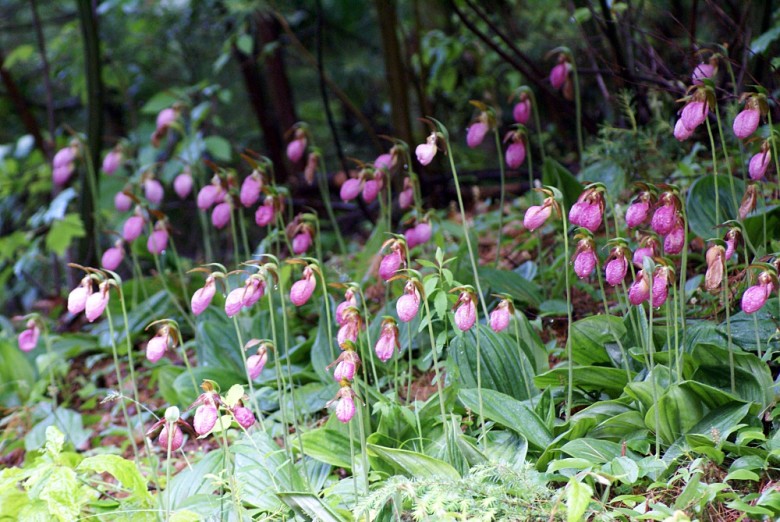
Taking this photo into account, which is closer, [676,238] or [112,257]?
[676,238]

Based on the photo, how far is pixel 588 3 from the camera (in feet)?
10.5

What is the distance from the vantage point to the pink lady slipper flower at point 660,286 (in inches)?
73.0

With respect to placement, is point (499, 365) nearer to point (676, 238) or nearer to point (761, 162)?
point (676, 238)

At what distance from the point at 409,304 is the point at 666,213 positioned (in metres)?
0.76

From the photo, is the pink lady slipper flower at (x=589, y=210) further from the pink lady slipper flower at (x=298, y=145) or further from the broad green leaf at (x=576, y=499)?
the pink lady slipper flower at (x=298, y=145)

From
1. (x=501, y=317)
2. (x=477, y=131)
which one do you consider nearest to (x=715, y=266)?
(x=501, y=317)

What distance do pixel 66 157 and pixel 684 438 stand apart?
9.37ft

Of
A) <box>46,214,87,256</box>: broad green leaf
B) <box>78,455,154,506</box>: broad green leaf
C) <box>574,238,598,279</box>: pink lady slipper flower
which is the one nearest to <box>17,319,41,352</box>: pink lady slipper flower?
<box>78,455,154,506</box>: broad green leaf

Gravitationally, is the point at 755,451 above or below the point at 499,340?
below

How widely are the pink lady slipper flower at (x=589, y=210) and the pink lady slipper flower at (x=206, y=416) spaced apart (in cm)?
105

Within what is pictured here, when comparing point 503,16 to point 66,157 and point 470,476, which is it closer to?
point 66,157

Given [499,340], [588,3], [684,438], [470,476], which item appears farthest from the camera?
[588,3]

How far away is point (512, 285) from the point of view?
2.85 metres

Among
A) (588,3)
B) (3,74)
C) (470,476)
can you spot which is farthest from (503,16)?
(470,476)
